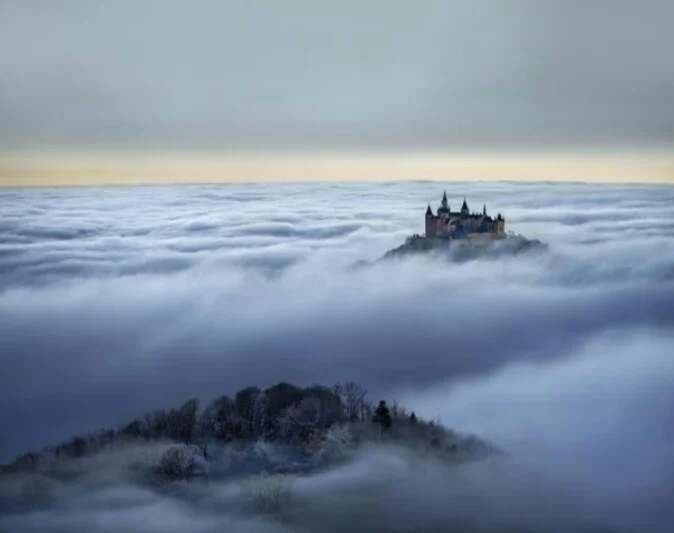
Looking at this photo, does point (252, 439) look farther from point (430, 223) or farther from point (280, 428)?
point (430, 223)

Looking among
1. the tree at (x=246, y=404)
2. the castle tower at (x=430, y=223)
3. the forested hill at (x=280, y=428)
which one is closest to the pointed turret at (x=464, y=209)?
the castle tower at (x=430, y=223)

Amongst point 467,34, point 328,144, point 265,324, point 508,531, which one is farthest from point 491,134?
point 508,531

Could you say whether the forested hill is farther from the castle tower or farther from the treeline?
the castle tower

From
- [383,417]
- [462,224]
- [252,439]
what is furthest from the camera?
[462,224]

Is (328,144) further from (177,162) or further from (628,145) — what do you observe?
(628,145)

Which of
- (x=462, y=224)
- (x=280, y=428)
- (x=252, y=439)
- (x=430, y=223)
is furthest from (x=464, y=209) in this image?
(x=252, y=439)

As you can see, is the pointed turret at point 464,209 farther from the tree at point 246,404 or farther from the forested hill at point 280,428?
the tree at point 246,404
